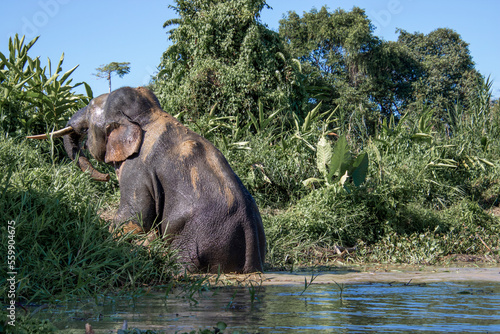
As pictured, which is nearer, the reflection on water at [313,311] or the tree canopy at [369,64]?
the reflection on water at [313,311]

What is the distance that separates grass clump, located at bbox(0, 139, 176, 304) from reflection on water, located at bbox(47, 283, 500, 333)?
43 cm

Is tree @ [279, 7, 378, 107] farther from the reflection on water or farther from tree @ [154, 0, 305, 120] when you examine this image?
the reflection on water

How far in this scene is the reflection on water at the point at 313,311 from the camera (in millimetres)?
2621

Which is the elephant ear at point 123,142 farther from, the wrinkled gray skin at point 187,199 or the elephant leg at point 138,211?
Result: the elephant leg at point 138,211

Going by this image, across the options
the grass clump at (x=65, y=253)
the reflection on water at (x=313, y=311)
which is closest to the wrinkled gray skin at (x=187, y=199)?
the grass clump at (x=65, y=253)

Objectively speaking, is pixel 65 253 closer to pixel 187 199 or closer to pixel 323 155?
pixel 187 199

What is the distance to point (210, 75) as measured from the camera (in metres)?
11.6

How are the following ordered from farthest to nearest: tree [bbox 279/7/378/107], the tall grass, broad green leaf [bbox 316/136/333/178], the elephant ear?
1. tree [bbox 279/7/378/107]
2. broad green leaf [bbox 316/136/333/178]
3. the tall grass
4. the elephant ear

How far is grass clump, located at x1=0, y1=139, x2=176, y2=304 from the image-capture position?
3959mm

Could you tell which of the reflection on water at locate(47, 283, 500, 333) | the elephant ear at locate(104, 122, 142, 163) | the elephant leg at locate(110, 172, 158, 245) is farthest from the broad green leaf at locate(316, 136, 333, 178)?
the reflection on water at locate(47, 283, 500, 333)

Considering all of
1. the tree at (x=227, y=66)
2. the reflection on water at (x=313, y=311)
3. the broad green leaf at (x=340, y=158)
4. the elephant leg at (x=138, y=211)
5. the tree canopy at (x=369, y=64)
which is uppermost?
the tree canopy at (x=369, y=64)

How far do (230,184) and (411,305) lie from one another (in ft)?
6.71

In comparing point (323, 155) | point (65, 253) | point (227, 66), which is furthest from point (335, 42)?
point (65, 253)

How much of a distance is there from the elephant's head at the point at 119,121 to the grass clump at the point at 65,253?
0.61 meters
